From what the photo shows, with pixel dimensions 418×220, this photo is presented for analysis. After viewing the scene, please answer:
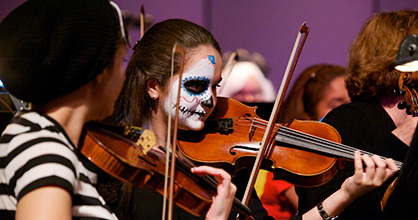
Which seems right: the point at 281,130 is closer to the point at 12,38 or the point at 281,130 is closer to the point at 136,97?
the point at 136,97

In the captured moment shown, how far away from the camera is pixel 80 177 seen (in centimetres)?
89

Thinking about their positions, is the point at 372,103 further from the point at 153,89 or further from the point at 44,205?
the point at 44,205

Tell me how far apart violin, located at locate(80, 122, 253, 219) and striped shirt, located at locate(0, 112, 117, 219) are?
4 cm

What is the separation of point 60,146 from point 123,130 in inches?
7.5


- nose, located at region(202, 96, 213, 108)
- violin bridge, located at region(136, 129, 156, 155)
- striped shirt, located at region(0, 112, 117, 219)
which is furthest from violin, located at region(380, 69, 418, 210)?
striped shirt, located at region(0, 112, 117, 219)

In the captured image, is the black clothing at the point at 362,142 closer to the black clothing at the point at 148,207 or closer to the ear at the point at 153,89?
the black clothing at the point at 148,207

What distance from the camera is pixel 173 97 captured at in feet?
4.55

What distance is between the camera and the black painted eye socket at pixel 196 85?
55.0 inches

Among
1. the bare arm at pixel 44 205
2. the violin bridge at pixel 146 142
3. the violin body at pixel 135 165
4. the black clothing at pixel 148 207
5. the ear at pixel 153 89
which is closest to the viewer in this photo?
the bare arm at pixel 44 205

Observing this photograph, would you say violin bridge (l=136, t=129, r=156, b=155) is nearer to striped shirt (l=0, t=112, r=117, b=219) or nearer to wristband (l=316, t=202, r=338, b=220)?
striped shirt (l=0, t=112, r=117, b=219)

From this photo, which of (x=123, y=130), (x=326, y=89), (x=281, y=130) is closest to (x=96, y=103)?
(x=123, y=130)

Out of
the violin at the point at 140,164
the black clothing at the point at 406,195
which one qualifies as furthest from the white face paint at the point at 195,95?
Result: the black clothing at the point at 406,195

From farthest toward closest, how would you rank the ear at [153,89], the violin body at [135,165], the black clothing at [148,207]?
the ear at [153,89], the black clothing at [148,207], the violin body at [135,165]

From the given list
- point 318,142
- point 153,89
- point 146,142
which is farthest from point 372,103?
point 146,142
